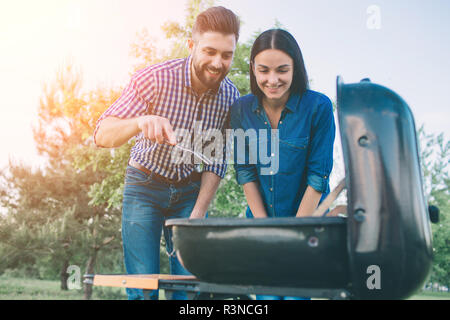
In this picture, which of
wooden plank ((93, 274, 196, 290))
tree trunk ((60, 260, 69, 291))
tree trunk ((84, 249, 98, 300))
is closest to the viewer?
wooden plank ((93, 274, 196, 290))

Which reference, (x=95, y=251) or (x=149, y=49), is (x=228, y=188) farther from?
(x=95, y=251)

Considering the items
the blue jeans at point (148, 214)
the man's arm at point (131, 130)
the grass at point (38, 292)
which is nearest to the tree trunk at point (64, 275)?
the grass at point (38, 292)

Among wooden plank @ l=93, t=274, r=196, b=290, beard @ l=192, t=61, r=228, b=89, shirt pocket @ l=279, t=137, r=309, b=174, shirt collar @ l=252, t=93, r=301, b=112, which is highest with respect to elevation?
beard @ l=192, t=61, r=228, b=89

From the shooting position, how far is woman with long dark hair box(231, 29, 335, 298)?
1920 millimetres

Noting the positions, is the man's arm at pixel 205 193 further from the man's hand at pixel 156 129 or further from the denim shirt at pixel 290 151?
the man's hand at pixel 156 129

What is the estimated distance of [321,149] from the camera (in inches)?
77.0

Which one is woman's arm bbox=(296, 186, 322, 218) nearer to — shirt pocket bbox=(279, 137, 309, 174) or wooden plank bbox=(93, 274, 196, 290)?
shirt pocket bbox=(279, 137, 309, 174)

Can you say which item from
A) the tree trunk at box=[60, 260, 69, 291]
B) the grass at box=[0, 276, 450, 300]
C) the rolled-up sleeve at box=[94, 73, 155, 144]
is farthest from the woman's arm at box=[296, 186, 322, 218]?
the tree trunk at box=[60, 260, 69, 291]

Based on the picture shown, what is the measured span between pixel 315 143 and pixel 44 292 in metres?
14.5

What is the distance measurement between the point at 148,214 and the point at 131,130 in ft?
1.82

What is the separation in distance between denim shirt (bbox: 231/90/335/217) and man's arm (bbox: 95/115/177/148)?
0.45 m

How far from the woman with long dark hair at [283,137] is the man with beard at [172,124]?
0.28m

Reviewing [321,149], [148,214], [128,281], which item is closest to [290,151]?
[321,149]

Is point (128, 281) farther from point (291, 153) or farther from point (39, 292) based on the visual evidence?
point (39, 292)
